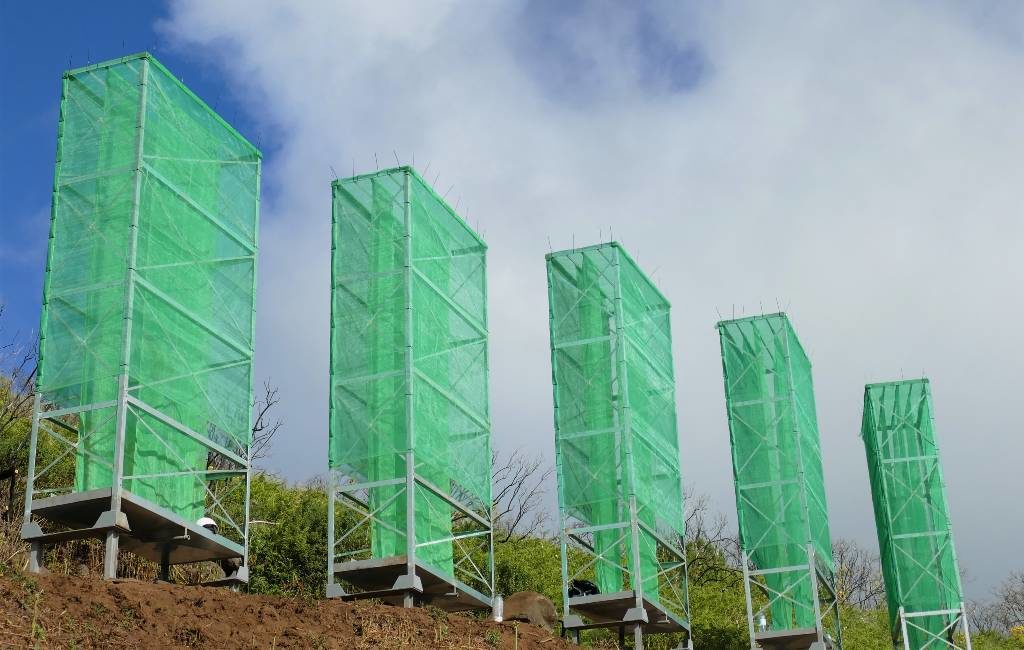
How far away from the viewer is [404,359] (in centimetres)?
2456

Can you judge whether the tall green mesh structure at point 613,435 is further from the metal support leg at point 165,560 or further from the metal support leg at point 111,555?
the metal support leg at point 111,555

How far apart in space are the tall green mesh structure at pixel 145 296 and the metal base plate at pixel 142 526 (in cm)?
28

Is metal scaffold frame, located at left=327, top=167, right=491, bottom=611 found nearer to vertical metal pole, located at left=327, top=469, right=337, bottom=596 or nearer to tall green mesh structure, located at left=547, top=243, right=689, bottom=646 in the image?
vertical metal pole, located at left=327, top=469, right=337, bottom=596

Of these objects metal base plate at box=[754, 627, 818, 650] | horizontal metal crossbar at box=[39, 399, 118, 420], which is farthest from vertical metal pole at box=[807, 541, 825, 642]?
horizontal metal crossbar at box=[39, 399, 118, 420]

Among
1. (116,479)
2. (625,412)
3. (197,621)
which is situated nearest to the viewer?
(197,621)

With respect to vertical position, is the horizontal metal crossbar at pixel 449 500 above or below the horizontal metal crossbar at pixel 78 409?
below

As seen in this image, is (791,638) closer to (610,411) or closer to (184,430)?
(610,411)

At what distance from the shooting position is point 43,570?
19812 millimetres

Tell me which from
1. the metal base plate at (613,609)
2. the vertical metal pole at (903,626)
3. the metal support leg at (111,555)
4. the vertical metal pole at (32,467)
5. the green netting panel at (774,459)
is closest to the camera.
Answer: the metal support leg at (111,555)

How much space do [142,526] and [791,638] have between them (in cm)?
1463

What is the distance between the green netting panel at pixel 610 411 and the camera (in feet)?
91.6

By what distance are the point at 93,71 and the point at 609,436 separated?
11.8m

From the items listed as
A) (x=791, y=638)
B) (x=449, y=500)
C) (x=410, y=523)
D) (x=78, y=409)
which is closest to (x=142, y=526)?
(x=78, y=409)

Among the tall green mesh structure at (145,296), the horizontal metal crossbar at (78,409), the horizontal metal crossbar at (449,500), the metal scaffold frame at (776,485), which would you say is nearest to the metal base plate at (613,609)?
the horizontal metal crossbar at (449,500)
